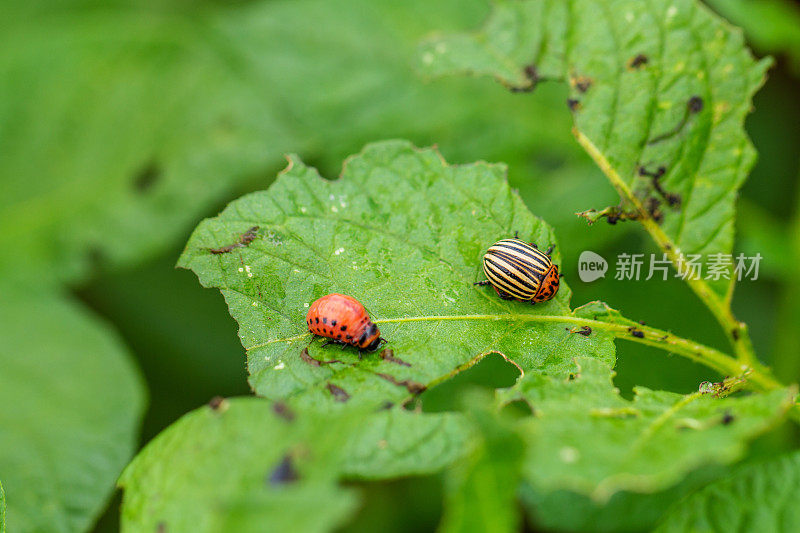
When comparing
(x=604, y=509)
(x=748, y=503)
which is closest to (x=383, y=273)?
(x=748, y=503)

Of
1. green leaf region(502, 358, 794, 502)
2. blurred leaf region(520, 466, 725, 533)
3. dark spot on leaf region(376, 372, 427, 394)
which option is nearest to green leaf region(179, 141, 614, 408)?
dark spot on leaf region(376, 372, 427, 394)

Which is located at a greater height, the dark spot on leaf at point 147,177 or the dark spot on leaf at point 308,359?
the dark spot on leaf at point 147,177

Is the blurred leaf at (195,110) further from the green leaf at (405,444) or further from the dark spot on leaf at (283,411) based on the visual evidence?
the dark spot on leaf at (283,411)

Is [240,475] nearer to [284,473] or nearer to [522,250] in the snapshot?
[284,473]

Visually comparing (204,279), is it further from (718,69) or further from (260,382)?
(718,69)

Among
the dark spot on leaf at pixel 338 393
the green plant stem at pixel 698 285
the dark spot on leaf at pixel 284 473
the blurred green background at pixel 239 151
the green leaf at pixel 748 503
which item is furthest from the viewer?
the blurred green background at pixel 239 151

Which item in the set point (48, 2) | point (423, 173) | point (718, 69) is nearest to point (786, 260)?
point (718, 69)
